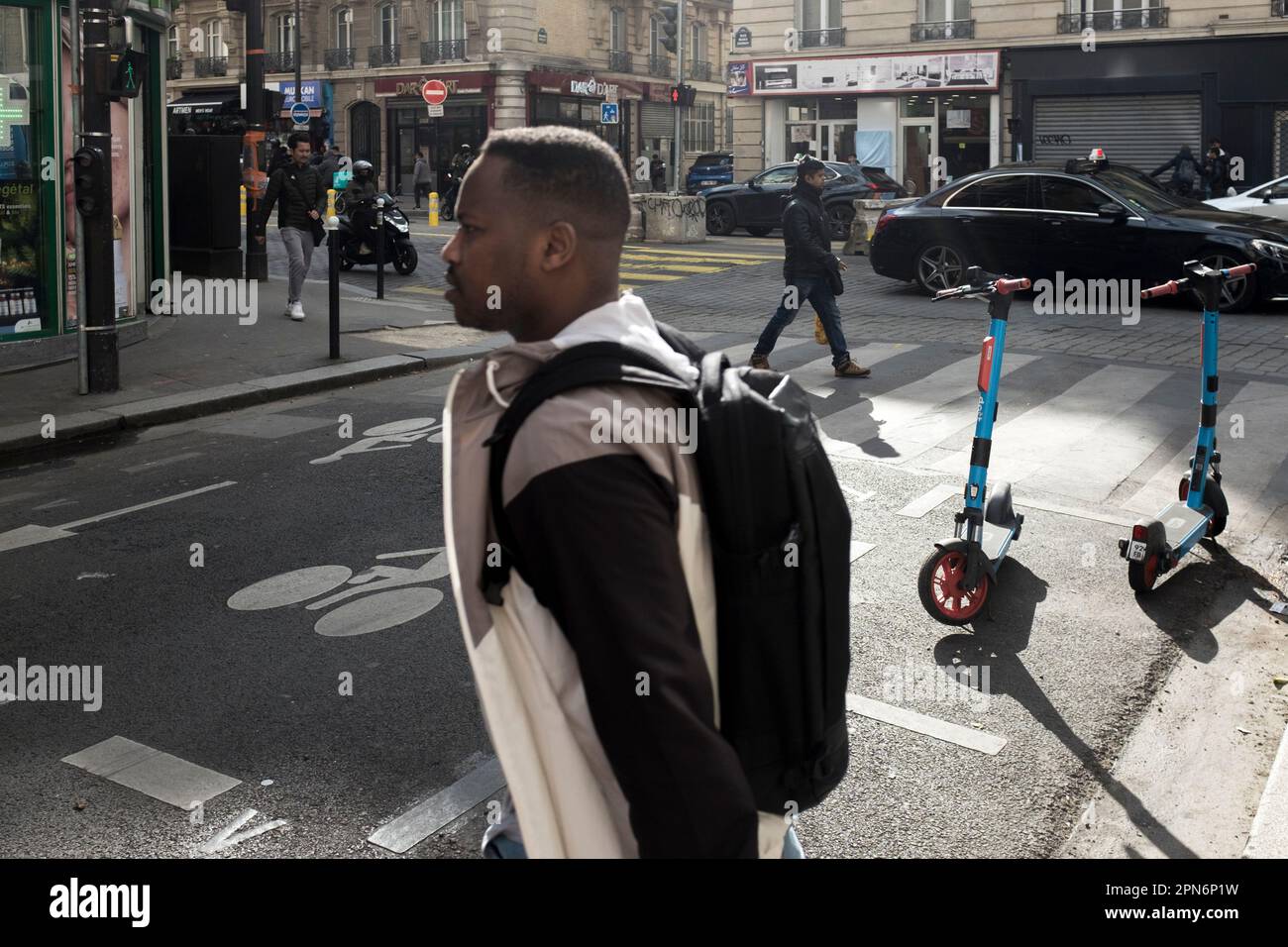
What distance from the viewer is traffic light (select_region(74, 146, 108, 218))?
33.3 ft

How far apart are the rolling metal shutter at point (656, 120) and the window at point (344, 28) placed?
1134 cm

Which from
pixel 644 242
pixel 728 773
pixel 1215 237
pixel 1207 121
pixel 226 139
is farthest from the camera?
pixel 1207 121

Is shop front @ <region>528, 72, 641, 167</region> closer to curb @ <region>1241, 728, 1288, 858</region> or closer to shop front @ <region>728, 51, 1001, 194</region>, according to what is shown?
shop front @ <region>728, 51, 1001, 194</region>

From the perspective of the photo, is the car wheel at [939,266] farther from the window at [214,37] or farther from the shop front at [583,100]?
the window at [214,37]

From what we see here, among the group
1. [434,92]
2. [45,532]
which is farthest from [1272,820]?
[434,92]

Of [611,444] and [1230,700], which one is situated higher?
[611,444]

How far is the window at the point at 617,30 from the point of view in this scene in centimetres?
5316

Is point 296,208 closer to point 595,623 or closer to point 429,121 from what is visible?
point 595,623

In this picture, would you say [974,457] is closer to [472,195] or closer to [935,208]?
[472,195]

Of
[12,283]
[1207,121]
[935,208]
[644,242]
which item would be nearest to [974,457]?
[12,283]

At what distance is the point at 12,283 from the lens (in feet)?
38.8

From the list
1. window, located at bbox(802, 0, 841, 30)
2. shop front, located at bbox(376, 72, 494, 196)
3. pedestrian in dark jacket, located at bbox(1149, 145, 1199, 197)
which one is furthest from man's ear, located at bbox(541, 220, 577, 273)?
shop front, located at bbox(376, 72, 494, 196)

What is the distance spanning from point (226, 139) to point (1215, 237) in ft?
36.1

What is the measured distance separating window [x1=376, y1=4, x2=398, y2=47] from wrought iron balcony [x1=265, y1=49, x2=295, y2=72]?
3.97 metres
